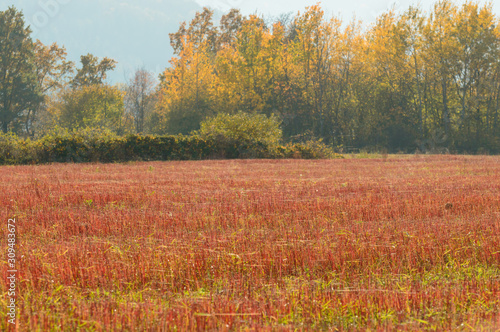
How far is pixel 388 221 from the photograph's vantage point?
26.5 ft

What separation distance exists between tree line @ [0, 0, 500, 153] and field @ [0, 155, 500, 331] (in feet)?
108

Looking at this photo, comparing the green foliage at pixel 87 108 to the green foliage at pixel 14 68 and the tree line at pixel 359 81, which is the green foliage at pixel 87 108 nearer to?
the green foliage at pixel 14 68

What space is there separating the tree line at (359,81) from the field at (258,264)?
108ft

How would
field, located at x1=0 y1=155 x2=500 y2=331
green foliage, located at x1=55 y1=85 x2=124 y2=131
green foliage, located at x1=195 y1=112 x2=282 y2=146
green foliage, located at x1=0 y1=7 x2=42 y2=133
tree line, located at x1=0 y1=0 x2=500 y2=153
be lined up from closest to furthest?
field, located at x1=0 y1=155 x2=500 y2=331 < green foliage, located at x1=195 y1=112 x2=282 y2=146 < tree line, located at x1=0 y1=0 x2=500 y2=153 < green foliage, located at x1=0 y1=7 x2=42 y2=133 < green foliage, located at x1=55 y1=85 x2=124 y2=131

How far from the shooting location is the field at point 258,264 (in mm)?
3871

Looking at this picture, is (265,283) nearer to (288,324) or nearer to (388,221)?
(288,324)

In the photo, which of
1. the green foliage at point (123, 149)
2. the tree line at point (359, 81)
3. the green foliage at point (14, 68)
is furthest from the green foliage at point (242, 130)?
the green foliage at point (14, 68)

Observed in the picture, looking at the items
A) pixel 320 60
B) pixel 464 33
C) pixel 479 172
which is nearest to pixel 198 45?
pixel 320 60

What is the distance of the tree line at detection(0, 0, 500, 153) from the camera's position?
42688 mm

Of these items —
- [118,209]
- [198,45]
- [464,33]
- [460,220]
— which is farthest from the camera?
[198,45]

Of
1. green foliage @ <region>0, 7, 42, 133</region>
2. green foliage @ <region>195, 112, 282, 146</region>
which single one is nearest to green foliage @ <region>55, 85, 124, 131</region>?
green foliage @ <region>0, 7, 42, 133</region>

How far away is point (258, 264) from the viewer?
18.0 ft

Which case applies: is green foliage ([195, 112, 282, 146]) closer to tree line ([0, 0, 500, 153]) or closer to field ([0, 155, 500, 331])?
tree line ([0, 0, 500, 153])

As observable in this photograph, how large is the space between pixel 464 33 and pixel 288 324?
4432 cm
